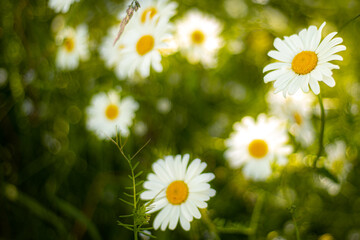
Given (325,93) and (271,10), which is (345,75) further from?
(271,10)

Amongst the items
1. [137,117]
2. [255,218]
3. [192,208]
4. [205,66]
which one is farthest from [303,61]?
[137,117]

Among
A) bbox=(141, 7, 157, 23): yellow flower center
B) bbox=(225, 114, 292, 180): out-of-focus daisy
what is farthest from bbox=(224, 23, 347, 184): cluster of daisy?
bbox=(141, 7, 157, 23): yellow flower center

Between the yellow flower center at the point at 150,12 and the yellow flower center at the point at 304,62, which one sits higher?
the yellow flower center at the point at 150,12

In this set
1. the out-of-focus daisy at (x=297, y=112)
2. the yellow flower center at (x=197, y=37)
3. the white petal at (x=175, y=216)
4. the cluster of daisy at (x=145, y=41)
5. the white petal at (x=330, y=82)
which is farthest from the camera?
the yellow flower center at (x=197, y=37)

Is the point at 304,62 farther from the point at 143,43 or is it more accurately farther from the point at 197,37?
the point at 197,37

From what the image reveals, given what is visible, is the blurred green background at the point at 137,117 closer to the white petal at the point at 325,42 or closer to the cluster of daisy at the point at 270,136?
the cluster of daisy at the point at 270,136

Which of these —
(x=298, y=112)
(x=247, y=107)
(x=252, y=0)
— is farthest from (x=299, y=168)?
(x=252, y=0)

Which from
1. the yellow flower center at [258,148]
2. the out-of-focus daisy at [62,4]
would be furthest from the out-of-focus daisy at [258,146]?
the out-of-focus daisy at [62,4]

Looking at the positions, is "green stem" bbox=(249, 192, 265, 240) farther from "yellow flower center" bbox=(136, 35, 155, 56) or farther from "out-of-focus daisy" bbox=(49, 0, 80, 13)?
"out-of-focus daisy" bbox=(49, 0, 80, 13)
